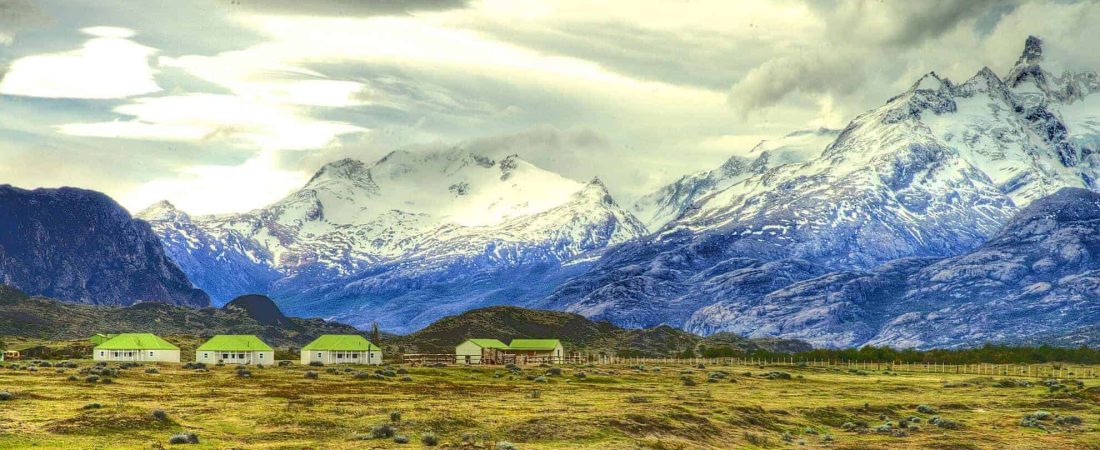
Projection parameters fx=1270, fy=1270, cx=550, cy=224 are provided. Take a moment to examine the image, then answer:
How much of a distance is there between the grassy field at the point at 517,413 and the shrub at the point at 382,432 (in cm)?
24

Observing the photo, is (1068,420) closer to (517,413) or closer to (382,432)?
(517,413)

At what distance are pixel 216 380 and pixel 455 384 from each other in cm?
→ 2917

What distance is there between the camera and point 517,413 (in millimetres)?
109250

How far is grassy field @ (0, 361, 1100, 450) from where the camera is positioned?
8988 cm

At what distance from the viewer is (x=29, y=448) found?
77.4m

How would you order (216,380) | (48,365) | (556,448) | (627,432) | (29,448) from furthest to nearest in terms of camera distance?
(48,365)
(216,380)
(627,432)
(556,448)
(29,448)

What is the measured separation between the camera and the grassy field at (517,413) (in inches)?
3538

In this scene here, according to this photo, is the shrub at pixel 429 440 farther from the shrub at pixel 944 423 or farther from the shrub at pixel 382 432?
the shrub at pixel 944 423

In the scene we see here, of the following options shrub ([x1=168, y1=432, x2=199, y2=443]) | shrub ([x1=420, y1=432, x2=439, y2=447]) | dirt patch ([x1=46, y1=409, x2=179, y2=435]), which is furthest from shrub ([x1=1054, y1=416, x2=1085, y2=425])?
dirt patch ([x1=46, y1=409, x2=179, y2=435])

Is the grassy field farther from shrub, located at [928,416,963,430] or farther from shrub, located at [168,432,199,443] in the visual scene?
shrub, located at [168,432,199,443]

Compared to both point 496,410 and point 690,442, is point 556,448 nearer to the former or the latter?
point 690,442

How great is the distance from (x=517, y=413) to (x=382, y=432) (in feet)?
68.3

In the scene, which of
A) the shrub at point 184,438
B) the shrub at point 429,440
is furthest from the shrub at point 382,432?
the shrub at point 184,438

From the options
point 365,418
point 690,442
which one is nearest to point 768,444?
point 690,442
